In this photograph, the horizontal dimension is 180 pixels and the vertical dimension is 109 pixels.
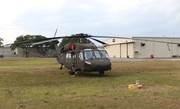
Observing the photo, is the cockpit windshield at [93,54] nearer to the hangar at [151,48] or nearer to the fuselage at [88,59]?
the fuselage at [88,59]

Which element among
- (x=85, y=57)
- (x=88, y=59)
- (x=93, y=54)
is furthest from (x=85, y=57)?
(x=93, y=54)

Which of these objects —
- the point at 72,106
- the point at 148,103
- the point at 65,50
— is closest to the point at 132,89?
the point at 148,103

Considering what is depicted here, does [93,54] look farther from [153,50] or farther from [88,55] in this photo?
[153,50]

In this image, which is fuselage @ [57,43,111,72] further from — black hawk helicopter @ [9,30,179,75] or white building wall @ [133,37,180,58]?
white building wall @ [133,37,180,58]

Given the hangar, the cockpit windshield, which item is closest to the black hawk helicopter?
the cockpit windshield

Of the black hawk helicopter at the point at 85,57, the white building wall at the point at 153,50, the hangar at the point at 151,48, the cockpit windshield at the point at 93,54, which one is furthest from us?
the white building wall at the point at 153,50

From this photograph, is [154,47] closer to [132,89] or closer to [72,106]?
[132,89]

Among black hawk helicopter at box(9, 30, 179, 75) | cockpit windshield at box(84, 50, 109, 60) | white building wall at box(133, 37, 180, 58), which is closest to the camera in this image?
black hawk helicopter at box(9, 30, 179, 75)

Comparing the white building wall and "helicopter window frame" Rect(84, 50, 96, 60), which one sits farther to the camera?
the white building wall

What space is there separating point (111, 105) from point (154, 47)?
59619mm

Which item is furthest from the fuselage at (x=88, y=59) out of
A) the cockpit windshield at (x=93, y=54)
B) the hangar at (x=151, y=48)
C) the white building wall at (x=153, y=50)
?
the white building wall at (x=153, y=50)

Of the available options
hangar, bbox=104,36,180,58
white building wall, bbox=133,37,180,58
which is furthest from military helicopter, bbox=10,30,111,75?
white building wall, bbox=133,37,180,58

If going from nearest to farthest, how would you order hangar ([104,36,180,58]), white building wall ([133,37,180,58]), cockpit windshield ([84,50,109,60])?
cockpit windshield ([84,50,109,60])
hangar ([104,36,180,58])
white building wall ([133,37,180,58])

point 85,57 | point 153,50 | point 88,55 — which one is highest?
point 153,50
